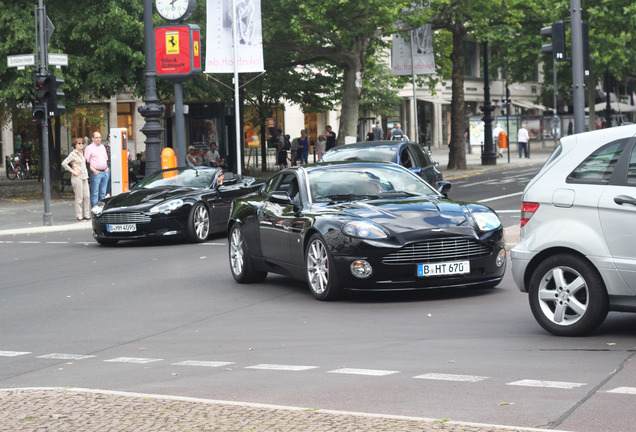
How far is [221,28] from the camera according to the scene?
28656 mm

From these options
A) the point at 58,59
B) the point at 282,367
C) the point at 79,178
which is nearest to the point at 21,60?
Result: the point at 58,59

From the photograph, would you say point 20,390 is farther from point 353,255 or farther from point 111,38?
point 111,38

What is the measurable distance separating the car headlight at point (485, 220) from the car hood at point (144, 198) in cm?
880

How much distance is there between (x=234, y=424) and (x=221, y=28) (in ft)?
77.7

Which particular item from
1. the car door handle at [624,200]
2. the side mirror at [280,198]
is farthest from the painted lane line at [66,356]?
the car door handle at [624,200]

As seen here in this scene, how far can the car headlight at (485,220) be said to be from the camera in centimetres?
1129

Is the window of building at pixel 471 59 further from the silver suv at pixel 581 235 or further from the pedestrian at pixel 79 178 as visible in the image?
the silver suv at pixel 581 235

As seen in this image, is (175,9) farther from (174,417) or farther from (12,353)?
(174,417)

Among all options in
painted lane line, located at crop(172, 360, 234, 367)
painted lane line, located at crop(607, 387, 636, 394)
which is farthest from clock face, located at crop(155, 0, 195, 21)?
painted lane line, located at crop(607, 387, 636, 394)

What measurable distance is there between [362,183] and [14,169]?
38.8m

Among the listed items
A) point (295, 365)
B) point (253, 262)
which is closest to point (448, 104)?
point (253, 262)

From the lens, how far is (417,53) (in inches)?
1613

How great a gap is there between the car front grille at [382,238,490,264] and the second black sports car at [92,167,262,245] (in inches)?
341

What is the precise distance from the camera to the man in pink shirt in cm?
2588
